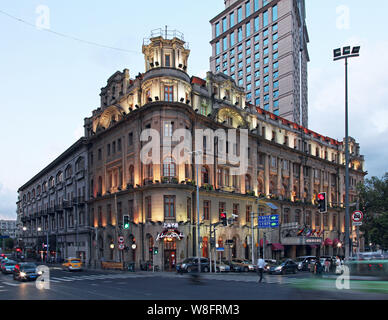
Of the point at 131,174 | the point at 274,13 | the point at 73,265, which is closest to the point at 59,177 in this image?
the point at 131,174

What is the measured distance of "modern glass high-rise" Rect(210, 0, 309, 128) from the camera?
99688 mm

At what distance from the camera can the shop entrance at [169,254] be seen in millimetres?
48656

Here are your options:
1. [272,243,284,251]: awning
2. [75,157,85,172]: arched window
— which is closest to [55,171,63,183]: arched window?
[75,157,85,172]: arched window

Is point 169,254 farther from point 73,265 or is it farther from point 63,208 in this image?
point 63,208

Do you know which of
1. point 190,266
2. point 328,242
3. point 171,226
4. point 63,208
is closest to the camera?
point 190,266

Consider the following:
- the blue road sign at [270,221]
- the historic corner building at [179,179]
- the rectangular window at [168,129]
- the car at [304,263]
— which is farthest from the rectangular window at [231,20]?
the car at [304,263]

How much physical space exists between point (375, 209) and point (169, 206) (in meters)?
25.8

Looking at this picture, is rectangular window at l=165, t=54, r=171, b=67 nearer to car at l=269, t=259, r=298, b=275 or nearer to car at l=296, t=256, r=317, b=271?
car at l=269, t=259, r=298, b=275

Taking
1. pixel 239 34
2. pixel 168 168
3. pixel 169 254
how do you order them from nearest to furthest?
pixel 169 254 < pixel 168 168 < pixel 239 34

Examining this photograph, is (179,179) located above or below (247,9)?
below

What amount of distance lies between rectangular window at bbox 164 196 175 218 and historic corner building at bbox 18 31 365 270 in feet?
0.40

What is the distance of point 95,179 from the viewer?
65.8 m

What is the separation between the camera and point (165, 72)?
5122 centimetres

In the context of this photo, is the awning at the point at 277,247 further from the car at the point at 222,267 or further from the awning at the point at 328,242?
the car at the point at 222,267
